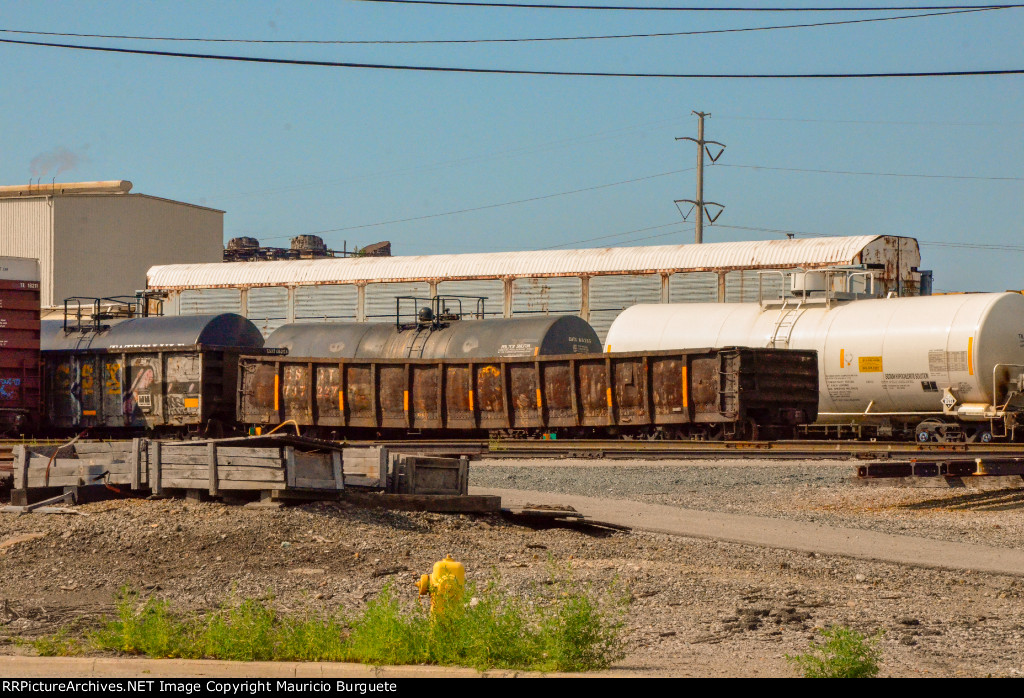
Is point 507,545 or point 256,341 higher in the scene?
Result: point 256,341

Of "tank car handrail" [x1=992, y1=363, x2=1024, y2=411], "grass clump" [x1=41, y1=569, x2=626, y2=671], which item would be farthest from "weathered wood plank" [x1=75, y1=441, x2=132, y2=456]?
"tank car handrail" [x1=992, y1=363, x2=1024, y2=411]

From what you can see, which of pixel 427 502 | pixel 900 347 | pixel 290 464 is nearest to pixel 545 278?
pixel 900 347

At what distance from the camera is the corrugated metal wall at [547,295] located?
31906 mm

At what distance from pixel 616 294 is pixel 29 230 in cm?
4165

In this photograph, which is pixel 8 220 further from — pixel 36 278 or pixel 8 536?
pixel 8 536

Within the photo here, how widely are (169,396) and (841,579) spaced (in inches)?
730

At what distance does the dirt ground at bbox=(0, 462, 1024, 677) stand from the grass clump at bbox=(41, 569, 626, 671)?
15.9 inches

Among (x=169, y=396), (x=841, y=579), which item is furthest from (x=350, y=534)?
(x=169, y=396)

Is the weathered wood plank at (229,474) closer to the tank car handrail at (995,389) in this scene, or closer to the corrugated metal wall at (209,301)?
the tank car handrail at (995,389)

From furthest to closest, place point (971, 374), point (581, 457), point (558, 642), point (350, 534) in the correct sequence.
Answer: point (971, 374) < point (581, 457) < point (350, 534) < point (558, 642)

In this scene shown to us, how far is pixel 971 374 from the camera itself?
2286 cm

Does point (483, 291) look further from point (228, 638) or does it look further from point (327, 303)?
point (228, 638)

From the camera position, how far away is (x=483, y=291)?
3291cm

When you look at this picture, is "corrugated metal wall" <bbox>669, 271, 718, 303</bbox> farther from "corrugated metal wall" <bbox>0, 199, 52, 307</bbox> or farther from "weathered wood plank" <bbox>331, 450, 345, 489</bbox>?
"corrugated metal wall" <bbox>0, 199, 52, 307</bbox>
